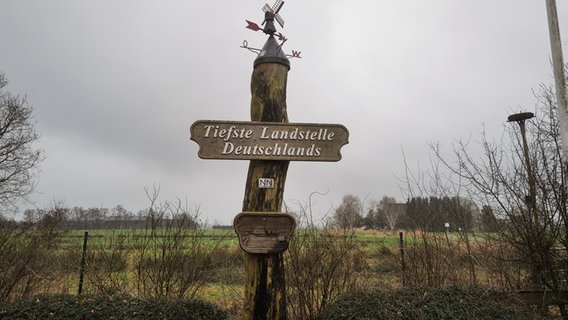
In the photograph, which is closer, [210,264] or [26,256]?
[26,256]

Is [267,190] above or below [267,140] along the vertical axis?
below

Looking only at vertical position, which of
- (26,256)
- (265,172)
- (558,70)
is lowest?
(26,256)

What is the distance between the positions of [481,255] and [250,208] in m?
4.00

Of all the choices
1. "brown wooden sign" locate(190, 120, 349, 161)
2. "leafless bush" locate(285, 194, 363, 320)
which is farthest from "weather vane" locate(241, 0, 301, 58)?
"leafless bush" locate(285, 194, 363, 320)

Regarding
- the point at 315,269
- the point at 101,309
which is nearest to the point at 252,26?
the point at 315,269

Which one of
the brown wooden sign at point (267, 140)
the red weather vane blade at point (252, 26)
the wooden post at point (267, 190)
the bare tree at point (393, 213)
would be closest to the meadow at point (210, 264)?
the bare tree at point (393, 213)

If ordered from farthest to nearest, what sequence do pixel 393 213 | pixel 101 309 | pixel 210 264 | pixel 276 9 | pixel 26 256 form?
pixel 393 213 < pixel 210 264 < pixel 26 256 < pixel 276 9 < pixel 101 309

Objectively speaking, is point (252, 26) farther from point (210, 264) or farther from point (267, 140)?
point (210, 264)

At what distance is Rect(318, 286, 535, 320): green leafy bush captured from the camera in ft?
12.3

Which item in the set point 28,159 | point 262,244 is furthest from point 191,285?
point 28,159

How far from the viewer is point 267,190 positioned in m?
3.73

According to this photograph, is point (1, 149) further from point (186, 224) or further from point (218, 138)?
point (218, 138)

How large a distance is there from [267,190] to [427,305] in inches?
87.9

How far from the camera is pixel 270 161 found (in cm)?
377
